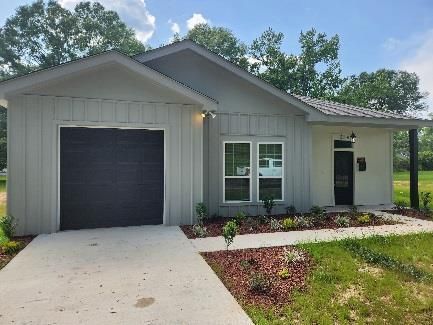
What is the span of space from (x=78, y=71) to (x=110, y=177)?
8.10ft

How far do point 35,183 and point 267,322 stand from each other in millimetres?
5666

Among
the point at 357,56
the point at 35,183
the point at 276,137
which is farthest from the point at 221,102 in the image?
Result: the point at 357,56

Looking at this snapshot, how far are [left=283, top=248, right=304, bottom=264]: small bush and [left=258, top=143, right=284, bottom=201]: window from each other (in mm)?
3747

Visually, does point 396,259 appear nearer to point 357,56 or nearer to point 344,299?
point 344,299

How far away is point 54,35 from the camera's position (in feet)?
105

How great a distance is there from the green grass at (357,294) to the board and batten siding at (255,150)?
11.3ft

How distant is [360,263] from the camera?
16.2 feet

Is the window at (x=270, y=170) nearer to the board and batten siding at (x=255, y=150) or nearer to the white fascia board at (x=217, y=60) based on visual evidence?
the board and batten siding at (x=255, y=150)

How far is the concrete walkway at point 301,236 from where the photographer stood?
591 centimetres

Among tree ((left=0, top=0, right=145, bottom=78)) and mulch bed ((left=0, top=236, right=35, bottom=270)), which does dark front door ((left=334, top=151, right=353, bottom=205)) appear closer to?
mulch bed ((left=0, top=236, right=35, bottom=270))

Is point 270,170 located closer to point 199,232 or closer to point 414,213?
point 199,232

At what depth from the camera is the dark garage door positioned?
6.86 metres

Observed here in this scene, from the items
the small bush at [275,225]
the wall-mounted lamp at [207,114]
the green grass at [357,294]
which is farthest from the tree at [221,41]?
the green grass at [357,294]

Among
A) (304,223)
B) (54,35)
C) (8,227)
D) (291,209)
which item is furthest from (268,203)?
(54,35)
